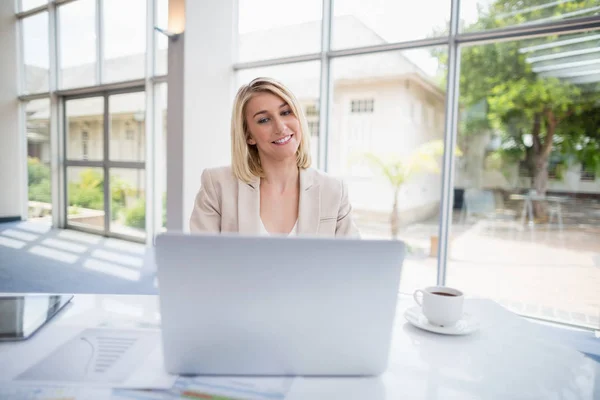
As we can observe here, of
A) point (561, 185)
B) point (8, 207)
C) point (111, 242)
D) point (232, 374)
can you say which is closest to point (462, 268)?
point (561, 185)

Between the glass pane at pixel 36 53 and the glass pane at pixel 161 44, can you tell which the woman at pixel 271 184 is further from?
the glass pane at pixel 36 53

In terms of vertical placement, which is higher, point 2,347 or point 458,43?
point 458,43

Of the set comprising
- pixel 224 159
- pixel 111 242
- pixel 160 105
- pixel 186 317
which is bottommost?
pixel 111 242

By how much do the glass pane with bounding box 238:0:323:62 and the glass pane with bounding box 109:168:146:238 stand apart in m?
2.65

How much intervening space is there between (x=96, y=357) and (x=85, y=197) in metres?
7.44

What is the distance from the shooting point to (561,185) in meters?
3.51

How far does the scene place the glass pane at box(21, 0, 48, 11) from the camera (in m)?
7.65

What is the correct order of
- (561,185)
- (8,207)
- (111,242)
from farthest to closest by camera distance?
(8,207) < (111,242) < (561,185)

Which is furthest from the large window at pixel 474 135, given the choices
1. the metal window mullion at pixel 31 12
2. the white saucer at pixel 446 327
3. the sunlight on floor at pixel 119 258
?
the metal window mullion at pixel 31 12

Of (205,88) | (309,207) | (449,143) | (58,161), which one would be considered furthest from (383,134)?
(58,161)

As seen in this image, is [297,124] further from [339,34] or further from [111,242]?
[111,242]

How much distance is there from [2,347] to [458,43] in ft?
12.1

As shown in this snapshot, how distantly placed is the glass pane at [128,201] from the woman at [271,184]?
16.3ft

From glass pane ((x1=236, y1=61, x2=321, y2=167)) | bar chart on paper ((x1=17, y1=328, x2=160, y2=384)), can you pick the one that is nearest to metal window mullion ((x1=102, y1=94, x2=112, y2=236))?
glass pane ((x1=236, y1=61, x2=321, y2=167))
